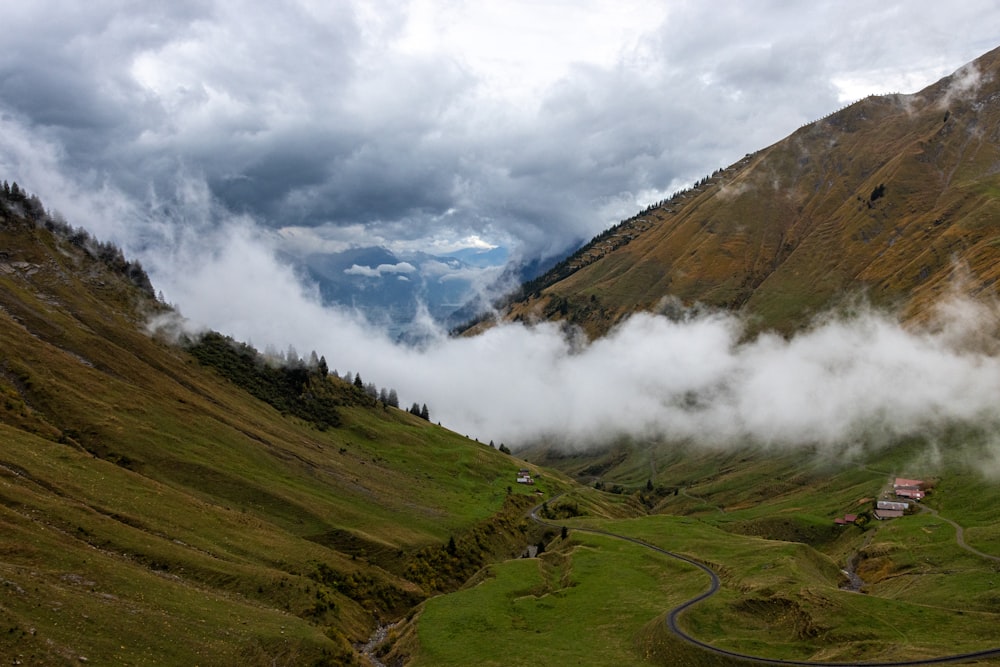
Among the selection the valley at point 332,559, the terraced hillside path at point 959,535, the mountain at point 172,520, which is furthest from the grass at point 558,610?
the terraced hillside path at point 959,535

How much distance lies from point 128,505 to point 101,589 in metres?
33.5

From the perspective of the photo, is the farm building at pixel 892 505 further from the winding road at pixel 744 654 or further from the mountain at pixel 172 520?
the mountain at pixel 172 520

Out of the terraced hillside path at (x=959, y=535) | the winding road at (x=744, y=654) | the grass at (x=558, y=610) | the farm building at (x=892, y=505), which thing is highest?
the farm building at (x=892, y=505)

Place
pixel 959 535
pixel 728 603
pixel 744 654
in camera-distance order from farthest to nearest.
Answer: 1. pixel 959 535
2. pixel 728 603
3. pixel 744 654

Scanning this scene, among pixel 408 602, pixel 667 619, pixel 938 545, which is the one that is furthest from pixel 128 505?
pixel 938 545

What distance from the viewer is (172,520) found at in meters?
105

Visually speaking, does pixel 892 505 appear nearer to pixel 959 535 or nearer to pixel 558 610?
pixel 959 535

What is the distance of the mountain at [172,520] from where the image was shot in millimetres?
68562

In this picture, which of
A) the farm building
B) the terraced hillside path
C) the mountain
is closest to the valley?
the mountain

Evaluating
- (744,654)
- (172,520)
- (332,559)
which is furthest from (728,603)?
(172,520)

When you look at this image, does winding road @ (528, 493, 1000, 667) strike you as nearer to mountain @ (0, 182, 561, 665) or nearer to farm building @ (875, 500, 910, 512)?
mountain @ (0, 182, 561, 665)

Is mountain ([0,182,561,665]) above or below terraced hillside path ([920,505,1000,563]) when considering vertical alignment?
below

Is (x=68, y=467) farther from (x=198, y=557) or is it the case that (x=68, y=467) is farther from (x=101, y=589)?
(x=101, y=589)

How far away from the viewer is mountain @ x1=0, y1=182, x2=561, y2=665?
225 ft
